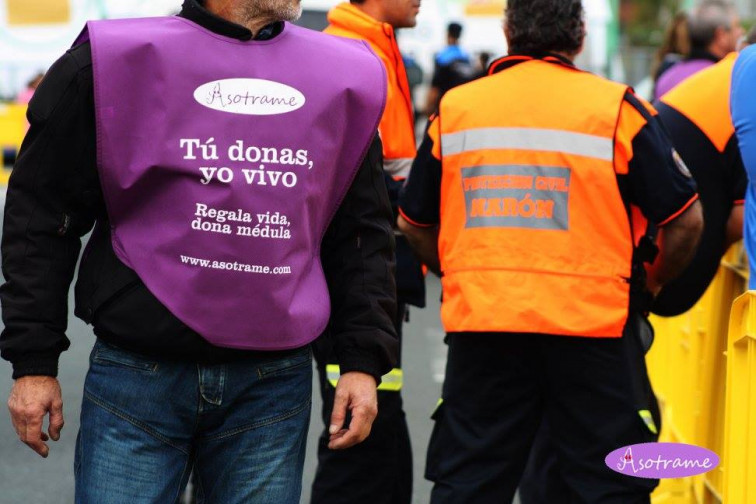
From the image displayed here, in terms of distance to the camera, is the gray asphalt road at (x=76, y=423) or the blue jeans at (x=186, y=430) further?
the gray asphalt road at (x=76, y=423)

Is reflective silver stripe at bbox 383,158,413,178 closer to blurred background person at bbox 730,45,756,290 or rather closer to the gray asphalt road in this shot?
blurred background person at bbox 730,45,756,290

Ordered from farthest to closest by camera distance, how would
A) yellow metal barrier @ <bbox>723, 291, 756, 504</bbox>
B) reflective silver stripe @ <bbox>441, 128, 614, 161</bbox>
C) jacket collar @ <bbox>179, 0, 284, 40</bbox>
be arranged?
reflective silver stripe @ <bbox>441, 128, 614, 161</bbox> < yellow metal barrier @ <bbox>723, 291, 756, 504</bbox> < jacket collar @ <bbox>179, 0, 284, 40</bbox>

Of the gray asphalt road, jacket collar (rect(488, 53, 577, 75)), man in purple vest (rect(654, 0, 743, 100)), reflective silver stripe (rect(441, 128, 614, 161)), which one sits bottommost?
the gray asphalt road

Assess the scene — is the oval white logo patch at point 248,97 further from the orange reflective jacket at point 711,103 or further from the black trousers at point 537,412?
the orange reflective jacket at point 711,103

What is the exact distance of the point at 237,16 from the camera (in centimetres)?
304

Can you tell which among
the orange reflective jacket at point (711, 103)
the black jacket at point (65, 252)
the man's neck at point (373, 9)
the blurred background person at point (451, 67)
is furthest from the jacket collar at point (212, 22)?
the blurred background person at point (451, 67)

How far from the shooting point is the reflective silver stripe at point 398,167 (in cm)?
474

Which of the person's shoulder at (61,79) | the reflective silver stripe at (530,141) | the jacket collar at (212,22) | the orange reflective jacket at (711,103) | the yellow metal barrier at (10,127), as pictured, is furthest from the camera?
the yellow metal barrier at (10,127)

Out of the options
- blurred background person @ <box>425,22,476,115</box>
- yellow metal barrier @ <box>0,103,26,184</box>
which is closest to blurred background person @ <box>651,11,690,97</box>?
blurred background person @ <box>425,22,476,115</box>

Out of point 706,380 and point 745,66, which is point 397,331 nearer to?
point 706,380

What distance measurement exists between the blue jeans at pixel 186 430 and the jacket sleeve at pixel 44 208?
0.15 metres

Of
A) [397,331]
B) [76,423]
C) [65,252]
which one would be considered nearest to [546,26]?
[397,331]

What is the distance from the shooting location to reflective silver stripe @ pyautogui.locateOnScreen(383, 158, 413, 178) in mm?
4742

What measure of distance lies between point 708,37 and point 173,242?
5.10 metres
